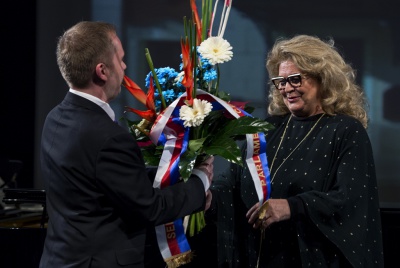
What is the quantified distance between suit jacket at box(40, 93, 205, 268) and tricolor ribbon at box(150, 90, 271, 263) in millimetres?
202

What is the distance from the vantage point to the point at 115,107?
5492 millimetres

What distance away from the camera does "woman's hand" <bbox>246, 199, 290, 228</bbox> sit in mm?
2367

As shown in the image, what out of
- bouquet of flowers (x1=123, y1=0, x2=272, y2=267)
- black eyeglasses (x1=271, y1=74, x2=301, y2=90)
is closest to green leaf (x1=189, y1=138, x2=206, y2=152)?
bouquet of flowers (x1=123, y1=0, x2=272, y2=267)

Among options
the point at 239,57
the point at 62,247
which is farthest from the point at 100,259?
the point at 239,57

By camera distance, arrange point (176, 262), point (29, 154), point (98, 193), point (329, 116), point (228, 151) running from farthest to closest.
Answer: point (29, 154), point (329, 116), point (176, 262), point (228, 151), point (98, 193)

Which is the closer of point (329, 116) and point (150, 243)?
point (329, 116)

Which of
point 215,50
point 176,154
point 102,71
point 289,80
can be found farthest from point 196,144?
point 289,80

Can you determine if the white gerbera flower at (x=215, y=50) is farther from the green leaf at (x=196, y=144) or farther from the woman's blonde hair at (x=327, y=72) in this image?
the woman's blonde hair at (x=327, y=72)

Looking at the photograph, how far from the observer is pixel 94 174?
6.38 feet

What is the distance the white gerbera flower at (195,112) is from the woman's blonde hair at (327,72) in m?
0.54

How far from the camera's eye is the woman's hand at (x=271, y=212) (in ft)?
7.77

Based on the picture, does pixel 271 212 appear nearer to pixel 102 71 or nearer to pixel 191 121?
pixel 191 121

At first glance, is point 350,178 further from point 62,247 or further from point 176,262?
point 62,247

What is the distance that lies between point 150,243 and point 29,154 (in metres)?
2.84
